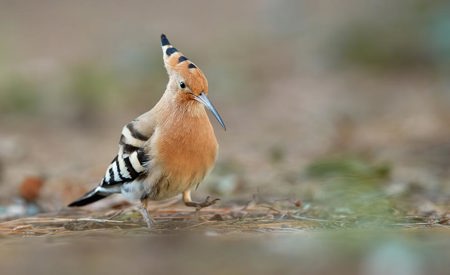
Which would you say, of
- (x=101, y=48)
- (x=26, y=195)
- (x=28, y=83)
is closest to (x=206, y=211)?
(x=26, y=195)

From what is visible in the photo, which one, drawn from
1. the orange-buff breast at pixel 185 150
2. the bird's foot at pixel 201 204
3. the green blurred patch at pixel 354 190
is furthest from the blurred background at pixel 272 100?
the orange-buff breast at pixel 185 150

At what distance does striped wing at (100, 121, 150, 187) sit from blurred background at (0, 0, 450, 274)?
2.38 ft

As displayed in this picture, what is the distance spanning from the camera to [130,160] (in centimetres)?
377

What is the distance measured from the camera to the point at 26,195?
4.65 meters

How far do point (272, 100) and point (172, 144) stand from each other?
4378mm

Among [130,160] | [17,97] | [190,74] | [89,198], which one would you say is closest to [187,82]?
[190,74]

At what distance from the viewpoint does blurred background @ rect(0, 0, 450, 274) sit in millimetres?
4688

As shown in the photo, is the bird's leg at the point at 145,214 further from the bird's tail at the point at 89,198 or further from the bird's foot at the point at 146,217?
the bird's tail at the point at 89,198

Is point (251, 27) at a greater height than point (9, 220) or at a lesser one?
greater

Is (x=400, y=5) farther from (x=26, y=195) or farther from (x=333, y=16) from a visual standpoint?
(x=26, y=195)

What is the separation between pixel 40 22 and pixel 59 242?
8.98m

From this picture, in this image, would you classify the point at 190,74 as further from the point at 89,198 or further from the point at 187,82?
the point at 89,198

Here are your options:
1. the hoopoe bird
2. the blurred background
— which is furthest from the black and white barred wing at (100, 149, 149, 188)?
the blurred background

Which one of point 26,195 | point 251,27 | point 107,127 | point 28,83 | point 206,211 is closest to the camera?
point 206,211
